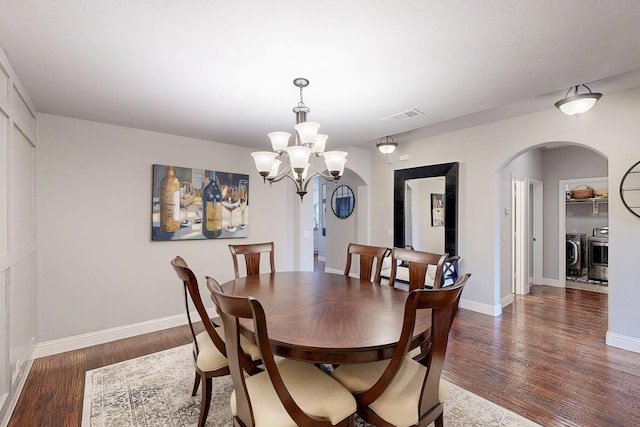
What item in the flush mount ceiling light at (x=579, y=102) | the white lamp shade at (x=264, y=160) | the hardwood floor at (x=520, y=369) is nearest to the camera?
the hardwood floor at (x=520, y=369)

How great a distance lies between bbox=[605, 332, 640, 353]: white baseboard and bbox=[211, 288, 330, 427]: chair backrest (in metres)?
3.52

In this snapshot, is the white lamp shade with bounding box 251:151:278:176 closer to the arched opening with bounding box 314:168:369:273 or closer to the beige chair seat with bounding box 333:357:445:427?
the beige chair seat with bounding box 333:357:445:427

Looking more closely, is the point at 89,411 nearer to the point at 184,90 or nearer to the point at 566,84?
the point at 184,90

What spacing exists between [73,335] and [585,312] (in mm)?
6370

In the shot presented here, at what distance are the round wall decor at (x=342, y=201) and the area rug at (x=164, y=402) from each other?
416 centimetres

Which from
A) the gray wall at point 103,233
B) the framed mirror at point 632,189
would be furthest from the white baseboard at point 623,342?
the gray wall at point 103,233

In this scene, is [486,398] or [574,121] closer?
[486,398]

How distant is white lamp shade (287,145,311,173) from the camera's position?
2150 mm

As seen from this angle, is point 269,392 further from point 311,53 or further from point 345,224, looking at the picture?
point 345,224

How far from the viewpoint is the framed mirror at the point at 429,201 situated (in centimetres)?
450

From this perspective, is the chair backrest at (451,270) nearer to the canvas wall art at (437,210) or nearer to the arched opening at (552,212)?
the canvas wall art at (437,210)

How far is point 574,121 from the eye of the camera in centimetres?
336

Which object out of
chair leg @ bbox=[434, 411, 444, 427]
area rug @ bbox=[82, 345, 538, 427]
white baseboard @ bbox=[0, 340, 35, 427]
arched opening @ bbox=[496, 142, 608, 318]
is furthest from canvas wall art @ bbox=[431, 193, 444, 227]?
white baseboard @ bbox=[0, 340, 35, 427]

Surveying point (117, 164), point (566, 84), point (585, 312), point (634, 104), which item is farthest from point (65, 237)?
point (585, 312)
